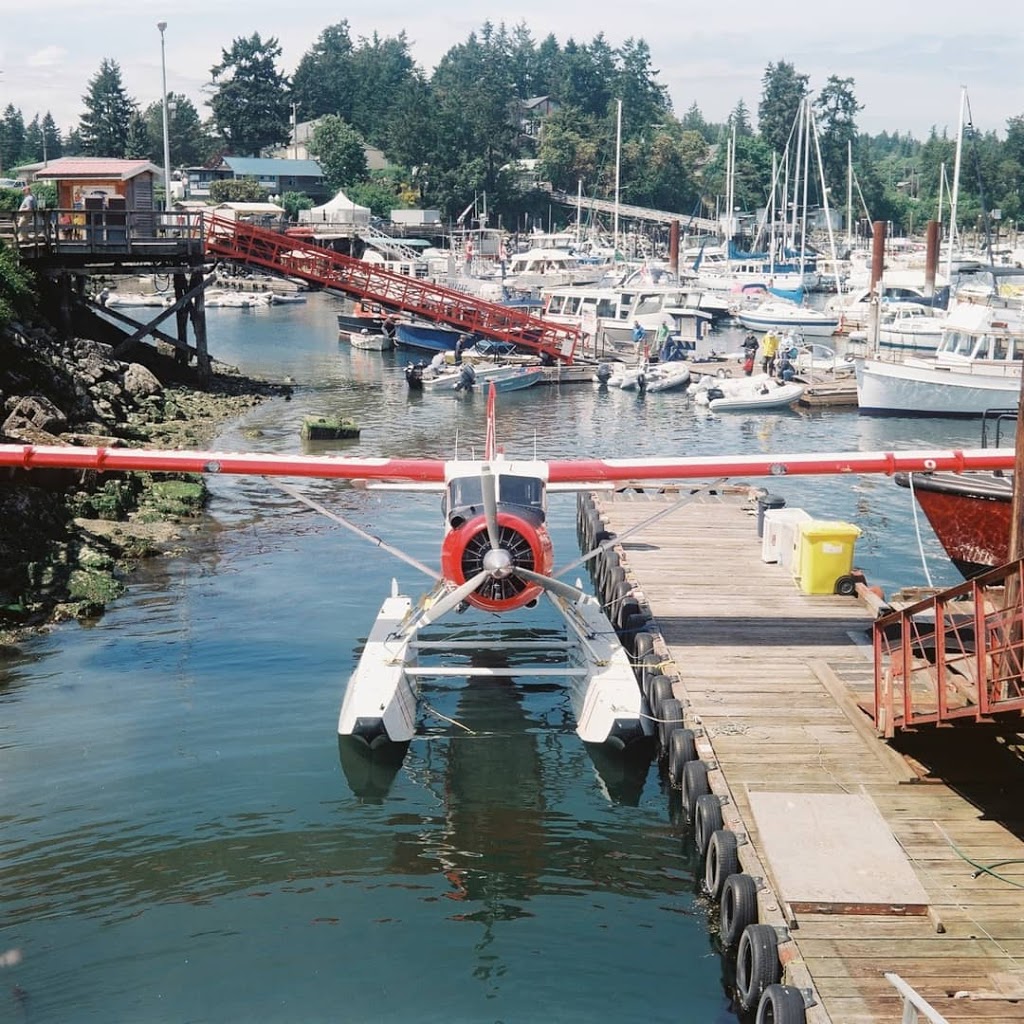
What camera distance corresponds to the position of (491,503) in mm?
13578

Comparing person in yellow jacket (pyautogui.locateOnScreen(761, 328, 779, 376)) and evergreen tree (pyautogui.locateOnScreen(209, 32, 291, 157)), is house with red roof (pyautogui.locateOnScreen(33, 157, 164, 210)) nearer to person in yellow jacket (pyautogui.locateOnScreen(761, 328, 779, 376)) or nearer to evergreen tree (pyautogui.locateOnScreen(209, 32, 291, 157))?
person in yellow jacket (pyautogui.locateOnScreen(761, 328, 779, 376))

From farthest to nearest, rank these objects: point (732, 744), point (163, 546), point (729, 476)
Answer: point (163, 546)
point (729, 476)
point (732, 744)

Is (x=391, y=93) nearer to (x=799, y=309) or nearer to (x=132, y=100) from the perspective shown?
(x=132, y=100)

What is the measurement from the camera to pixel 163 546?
2241 centimetres

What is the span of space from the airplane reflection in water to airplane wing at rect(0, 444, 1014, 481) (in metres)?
2.26

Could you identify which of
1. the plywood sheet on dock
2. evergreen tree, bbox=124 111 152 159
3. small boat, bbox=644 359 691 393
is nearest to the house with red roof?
small boat, bbox=644 359 691 393

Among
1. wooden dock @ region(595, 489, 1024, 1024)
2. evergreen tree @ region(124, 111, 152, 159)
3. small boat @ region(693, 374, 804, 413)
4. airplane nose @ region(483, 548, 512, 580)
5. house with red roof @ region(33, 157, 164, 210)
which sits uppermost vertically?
evergreen tree @ region(124, 111, 152, 159)

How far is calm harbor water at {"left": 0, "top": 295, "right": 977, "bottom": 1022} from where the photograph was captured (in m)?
9.95

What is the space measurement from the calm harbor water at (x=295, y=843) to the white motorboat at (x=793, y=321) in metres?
39.6

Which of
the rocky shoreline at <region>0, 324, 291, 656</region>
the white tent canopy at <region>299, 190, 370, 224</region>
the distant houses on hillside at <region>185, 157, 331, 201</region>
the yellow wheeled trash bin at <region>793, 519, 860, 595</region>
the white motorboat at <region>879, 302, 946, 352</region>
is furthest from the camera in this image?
the distant houses on hillside at <region>185, 157, 331, 201</region>

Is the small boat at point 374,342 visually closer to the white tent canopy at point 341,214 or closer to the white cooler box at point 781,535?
the white cooler box at point 781,535

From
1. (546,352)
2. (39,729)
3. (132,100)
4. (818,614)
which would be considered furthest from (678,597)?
(132,100)

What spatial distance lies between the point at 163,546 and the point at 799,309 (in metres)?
44.7

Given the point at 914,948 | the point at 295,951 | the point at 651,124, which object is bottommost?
the point at 295,951
